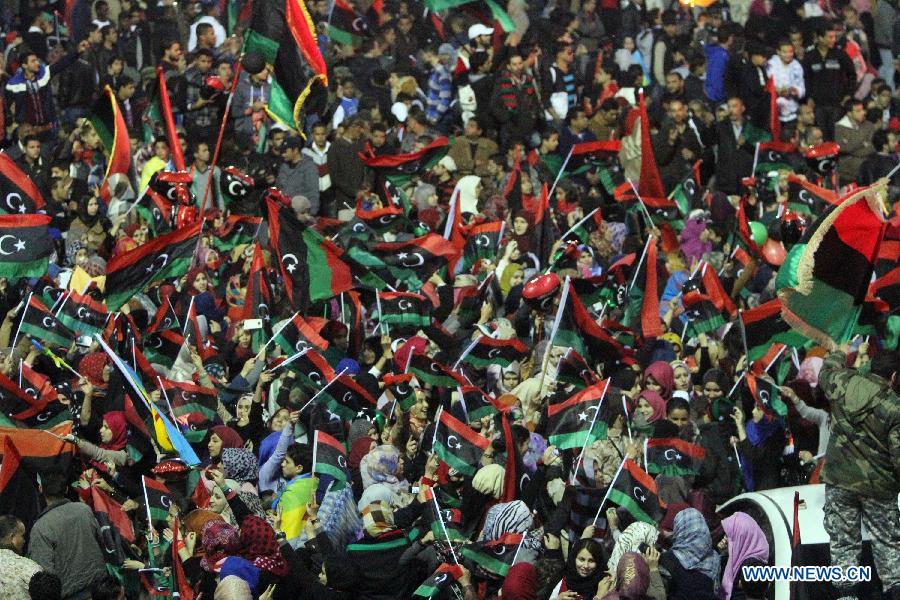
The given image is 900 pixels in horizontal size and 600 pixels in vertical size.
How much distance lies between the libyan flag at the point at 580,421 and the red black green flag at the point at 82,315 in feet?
16.2

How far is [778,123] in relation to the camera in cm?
2614

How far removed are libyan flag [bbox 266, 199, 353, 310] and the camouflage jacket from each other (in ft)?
24.2

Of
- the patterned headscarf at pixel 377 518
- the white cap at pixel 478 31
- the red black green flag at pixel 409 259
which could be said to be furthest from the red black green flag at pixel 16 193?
the white cap at pixel 478 31

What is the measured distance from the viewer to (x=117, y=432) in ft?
57.0

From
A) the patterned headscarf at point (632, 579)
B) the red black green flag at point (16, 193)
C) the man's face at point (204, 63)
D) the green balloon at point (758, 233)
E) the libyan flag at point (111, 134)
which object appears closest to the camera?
the patterned headscarf at point (632, 579)

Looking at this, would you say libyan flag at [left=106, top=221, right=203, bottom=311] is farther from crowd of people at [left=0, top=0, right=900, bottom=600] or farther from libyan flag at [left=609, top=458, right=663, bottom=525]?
libyan flag at [left=609, top=458, right=663, bottom=525]

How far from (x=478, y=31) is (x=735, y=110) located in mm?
3551

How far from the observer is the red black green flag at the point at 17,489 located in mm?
14766

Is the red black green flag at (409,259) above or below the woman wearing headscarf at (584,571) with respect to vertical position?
below

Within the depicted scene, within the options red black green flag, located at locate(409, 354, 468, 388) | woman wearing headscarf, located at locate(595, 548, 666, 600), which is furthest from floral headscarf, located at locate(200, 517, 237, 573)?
red black green flag, located at locate(409, 354, 468, 388)

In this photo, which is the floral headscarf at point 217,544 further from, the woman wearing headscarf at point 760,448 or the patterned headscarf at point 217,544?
the woman wearing headscarf at point 760,448

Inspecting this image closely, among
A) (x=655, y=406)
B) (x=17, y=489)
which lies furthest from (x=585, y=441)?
(x=17, y=489)

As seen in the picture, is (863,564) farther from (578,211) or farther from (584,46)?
(584,46)

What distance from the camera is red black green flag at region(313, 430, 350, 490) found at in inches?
652
